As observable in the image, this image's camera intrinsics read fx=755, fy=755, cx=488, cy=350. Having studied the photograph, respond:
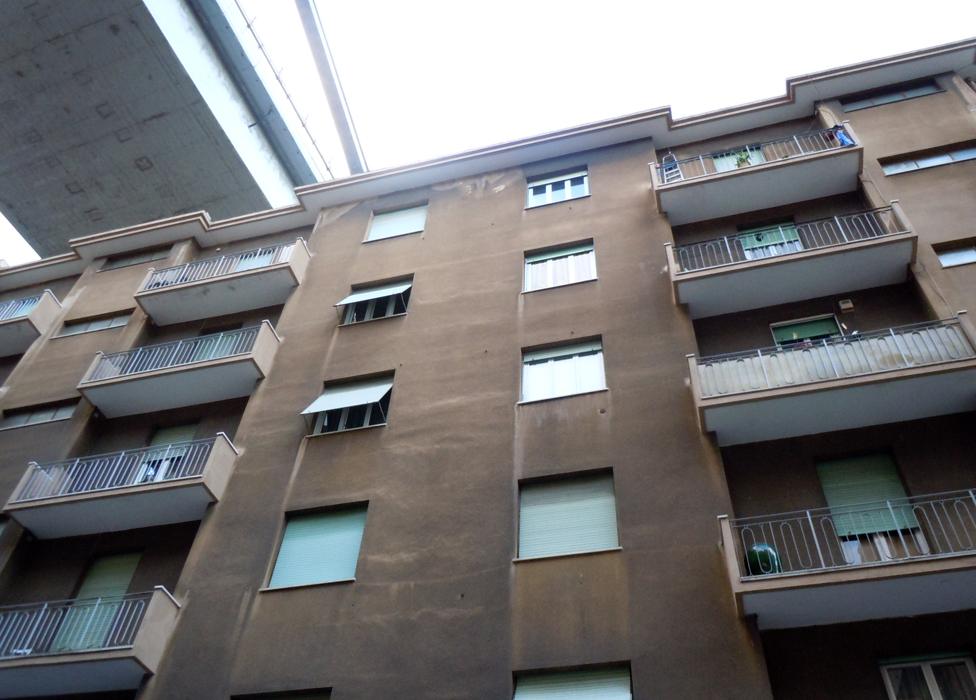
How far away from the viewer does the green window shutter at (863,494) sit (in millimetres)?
10742

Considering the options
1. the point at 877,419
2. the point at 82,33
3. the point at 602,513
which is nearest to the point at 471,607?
the point at 602,513

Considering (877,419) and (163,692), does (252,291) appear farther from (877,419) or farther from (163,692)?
(877,419)

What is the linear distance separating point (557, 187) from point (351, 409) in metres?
7.86

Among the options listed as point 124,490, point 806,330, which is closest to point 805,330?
point 806,330

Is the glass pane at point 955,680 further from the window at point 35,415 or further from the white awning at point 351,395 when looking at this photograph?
the window at point 35,415

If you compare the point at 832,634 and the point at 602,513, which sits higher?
the point at 602,513

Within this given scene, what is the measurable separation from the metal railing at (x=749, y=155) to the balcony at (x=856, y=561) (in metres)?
8.25

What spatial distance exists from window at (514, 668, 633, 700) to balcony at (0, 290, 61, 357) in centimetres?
1668

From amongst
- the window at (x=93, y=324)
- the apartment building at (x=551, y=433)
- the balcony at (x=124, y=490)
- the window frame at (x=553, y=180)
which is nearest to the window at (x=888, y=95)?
the apartment building at (x=551, y=433)

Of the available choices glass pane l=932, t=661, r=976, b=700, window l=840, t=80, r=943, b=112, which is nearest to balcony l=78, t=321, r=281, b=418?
glass pane l=932, t=661, r=976, b=700

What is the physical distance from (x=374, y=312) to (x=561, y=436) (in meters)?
6.16

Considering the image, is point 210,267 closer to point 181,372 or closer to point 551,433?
point 181,372

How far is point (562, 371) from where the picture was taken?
1419 cm

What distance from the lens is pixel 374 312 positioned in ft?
56.2
